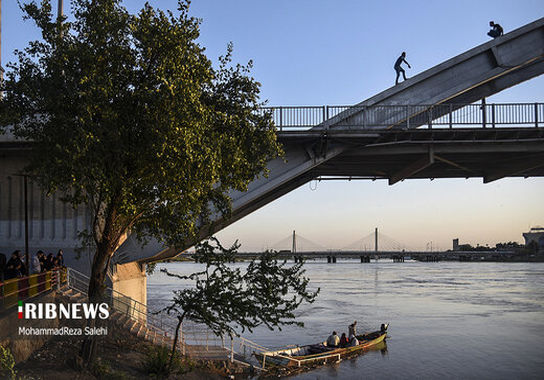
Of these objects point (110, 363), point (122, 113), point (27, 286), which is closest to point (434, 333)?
point (110, 363)

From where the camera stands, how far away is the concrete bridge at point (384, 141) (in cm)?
2392

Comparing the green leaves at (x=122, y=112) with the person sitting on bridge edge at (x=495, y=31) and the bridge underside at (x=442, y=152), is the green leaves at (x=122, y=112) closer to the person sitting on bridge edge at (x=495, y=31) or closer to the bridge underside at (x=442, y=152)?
the bridge underside at (x=442, y=152)

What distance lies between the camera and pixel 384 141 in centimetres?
2616

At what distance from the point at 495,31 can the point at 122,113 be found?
74.6ft

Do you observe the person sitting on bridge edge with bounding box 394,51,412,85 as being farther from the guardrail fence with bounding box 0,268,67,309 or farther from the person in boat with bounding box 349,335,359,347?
the guardrail fence with bounding box 0,268,67,309

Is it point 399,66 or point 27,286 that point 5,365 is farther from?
point 399,66

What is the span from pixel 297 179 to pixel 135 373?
1698 cm

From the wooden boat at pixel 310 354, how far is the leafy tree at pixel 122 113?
1363 centimetres

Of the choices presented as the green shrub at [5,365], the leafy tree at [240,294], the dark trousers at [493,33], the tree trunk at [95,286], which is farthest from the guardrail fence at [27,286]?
the dark trousers at [493,33]

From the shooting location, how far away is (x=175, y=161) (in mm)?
12555

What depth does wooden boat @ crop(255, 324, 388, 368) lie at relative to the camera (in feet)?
84.8

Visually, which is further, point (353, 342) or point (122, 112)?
point (353, 342)

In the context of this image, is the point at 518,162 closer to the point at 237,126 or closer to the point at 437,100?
the point at 437,100

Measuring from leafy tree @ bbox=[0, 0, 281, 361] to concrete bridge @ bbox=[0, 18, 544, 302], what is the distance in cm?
1010
